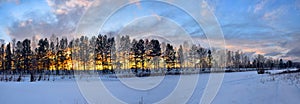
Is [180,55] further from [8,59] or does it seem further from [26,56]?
[8,59]

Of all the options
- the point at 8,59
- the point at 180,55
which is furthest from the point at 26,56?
the point at 180,55

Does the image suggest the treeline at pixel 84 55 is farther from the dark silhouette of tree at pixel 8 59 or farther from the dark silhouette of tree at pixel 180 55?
the dark silhouette of tree at pixel 180 55

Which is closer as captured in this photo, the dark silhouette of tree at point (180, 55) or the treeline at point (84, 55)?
the treeline at point (84, 55)

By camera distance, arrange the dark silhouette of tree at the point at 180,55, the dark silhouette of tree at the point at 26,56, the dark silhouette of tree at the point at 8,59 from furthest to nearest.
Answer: the dark silhouette of tree at the point at 180,55 → the dark silhouette of tree at the point at 8,59 → the dark silhouette of tree at the point at 26,56

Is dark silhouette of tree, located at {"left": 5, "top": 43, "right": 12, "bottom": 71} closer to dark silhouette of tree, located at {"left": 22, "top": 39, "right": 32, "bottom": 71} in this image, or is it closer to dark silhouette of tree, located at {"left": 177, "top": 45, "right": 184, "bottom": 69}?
dark silhouette of tree, located at {"left": 22, "top": 39, "right": 32, "bottom": 71}

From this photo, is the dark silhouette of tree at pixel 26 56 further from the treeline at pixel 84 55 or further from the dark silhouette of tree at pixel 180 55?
the dark silhouette of tree at pixel 180 55

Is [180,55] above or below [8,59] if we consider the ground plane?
above

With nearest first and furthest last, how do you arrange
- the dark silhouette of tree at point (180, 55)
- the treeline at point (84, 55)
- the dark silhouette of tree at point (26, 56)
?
the treeline at point (84, 55) < the dark silhouette of tree at point (26, 56) < the dark silhouette of tree at point (180, 55)

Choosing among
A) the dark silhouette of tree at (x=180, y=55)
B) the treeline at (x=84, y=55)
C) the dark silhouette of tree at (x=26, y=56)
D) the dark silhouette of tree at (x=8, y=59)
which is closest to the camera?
the treeline at (x=84, y=55)

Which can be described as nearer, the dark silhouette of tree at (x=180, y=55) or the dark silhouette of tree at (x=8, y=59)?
the dark silhouette of tree at (x=8, y=59)

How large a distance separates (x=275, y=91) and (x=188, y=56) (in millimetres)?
85659

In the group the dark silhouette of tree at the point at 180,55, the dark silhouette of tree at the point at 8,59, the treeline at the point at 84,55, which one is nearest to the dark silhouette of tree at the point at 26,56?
the treeline at the point at 84,55

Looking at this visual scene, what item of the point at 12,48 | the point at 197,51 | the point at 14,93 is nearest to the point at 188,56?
the point at 197,51

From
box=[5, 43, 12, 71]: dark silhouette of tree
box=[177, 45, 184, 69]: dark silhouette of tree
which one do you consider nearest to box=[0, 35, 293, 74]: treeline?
box=[5, 43, 12, 71]: dark silhouette of tree
